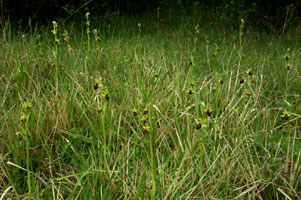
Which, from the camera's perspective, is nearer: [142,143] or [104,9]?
[142,143]

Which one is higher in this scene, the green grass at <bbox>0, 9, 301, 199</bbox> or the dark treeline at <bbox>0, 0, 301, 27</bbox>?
the dark treeline at <bbox>0, 0, 301, 27</bbox>

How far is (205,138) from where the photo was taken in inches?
76.2

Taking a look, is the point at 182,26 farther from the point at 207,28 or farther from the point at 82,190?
the point at 82,190

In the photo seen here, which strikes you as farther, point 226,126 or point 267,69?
point 267,69

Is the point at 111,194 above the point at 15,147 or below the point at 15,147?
below

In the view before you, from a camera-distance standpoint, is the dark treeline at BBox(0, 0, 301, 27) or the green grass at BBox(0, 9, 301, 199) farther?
the dark treeline at BBox(0, 0, 301, 27)

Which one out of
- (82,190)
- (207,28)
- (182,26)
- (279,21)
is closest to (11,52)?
(82,190)

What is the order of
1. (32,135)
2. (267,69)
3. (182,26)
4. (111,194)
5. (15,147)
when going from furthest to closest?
(182,26)
(267,69)
(32,135)
(15,147)
(111,194)

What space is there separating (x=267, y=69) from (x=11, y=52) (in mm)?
2495

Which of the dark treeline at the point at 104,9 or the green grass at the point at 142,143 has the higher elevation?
the dark treeline at the point at 104,9

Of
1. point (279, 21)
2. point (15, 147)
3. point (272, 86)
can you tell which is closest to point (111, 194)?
point (15, 147)

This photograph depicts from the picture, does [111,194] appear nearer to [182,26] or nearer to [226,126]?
[226,126]

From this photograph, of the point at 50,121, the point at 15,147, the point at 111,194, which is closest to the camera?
the point at 111,194

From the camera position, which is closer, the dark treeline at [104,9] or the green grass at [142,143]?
the green grass at [142,143]
